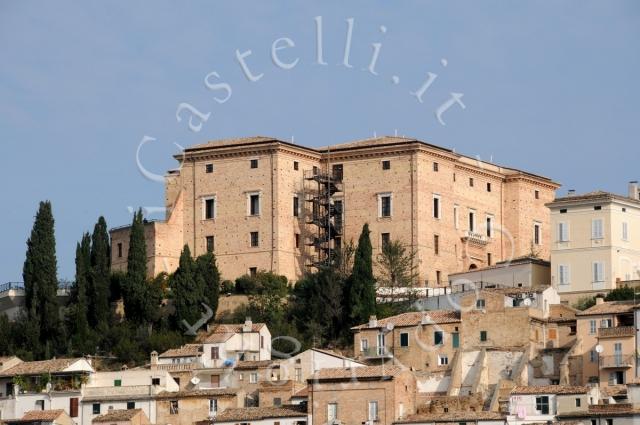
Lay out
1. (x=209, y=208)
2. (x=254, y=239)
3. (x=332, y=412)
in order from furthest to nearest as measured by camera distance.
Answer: (x=209, y=208) < (x=254, y=239) < (x=332, y=412)

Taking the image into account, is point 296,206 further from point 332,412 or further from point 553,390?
point 553,390

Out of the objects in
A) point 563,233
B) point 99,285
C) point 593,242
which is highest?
point 563,233

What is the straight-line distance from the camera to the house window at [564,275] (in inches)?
3132

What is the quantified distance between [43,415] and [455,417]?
14241 mm

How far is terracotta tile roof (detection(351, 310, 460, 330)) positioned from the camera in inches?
2879

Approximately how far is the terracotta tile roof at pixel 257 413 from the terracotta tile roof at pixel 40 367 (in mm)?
7856

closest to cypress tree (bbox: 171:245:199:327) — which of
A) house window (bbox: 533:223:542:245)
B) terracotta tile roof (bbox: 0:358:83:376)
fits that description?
terracotta tile roof (bbox: 0:358:83:376)

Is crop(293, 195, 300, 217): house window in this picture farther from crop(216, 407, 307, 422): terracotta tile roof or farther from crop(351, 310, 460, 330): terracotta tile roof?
crop(216, 407, 307, 422): terracotta tile roof

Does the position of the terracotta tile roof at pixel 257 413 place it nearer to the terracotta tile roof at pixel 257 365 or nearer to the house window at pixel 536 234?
the terracotta tile roof at pixel 257 365

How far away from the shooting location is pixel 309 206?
87.6 meters

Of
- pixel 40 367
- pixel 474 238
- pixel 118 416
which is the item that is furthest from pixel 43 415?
pixel 474 238

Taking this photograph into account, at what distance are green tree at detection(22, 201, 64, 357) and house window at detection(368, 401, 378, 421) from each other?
18.0 meters

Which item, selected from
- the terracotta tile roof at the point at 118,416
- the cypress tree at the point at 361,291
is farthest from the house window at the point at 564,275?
the terracotta tile roof at the point at 118,416

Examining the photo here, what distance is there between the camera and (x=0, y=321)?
271ft
